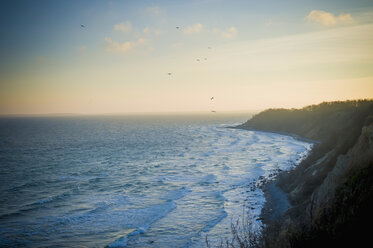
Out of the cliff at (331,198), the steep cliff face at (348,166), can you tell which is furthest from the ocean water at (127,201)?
the steep cliff face at (348,166)

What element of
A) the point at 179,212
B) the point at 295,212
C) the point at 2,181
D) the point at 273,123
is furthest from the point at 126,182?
the point at 273,123

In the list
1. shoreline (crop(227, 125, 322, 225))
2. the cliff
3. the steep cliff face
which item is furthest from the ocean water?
the steep cliff face

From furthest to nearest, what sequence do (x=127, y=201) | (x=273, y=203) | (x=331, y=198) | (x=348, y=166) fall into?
(x=127, y=201)
(x=273, y=203)
(x=348, y=166)
(x=331, y=198)

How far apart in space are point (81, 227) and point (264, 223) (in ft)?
42.6

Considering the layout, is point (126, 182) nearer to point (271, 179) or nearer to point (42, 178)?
point (42, 178)

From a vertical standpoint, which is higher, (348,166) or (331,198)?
(348,166)

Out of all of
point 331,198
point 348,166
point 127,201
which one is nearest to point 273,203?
point 348,166

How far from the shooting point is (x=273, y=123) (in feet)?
318

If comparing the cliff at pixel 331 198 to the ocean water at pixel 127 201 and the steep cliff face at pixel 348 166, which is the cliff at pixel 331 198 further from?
the ocean water at pixel 127 201

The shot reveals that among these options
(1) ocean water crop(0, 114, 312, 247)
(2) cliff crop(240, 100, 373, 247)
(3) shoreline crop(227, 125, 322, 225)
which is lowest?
(1) ocean water crop(0, 114, 312, 247)

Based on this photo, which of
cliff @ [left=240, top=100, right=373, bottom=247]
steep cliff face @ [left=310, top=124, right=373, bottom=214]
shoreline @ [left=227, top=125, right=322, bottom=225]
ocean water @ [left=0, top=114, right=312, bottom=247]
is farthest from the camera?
shoreline @ [left=227, top=125, right=322, bottom=225]

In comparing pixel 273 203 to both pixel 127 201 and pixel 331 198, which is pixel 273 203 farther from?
pixel 127 201

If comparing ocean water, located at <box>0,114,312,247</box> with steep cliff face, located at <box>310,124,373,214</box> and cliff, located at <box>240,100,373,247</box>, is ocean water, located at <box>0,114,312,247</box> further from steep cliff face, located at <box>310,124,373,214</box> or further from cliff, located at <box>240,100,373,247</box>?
steep cliff face, located at <box>310,124,373,214</box>

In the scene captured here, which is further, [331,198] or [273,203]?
[273,203]
